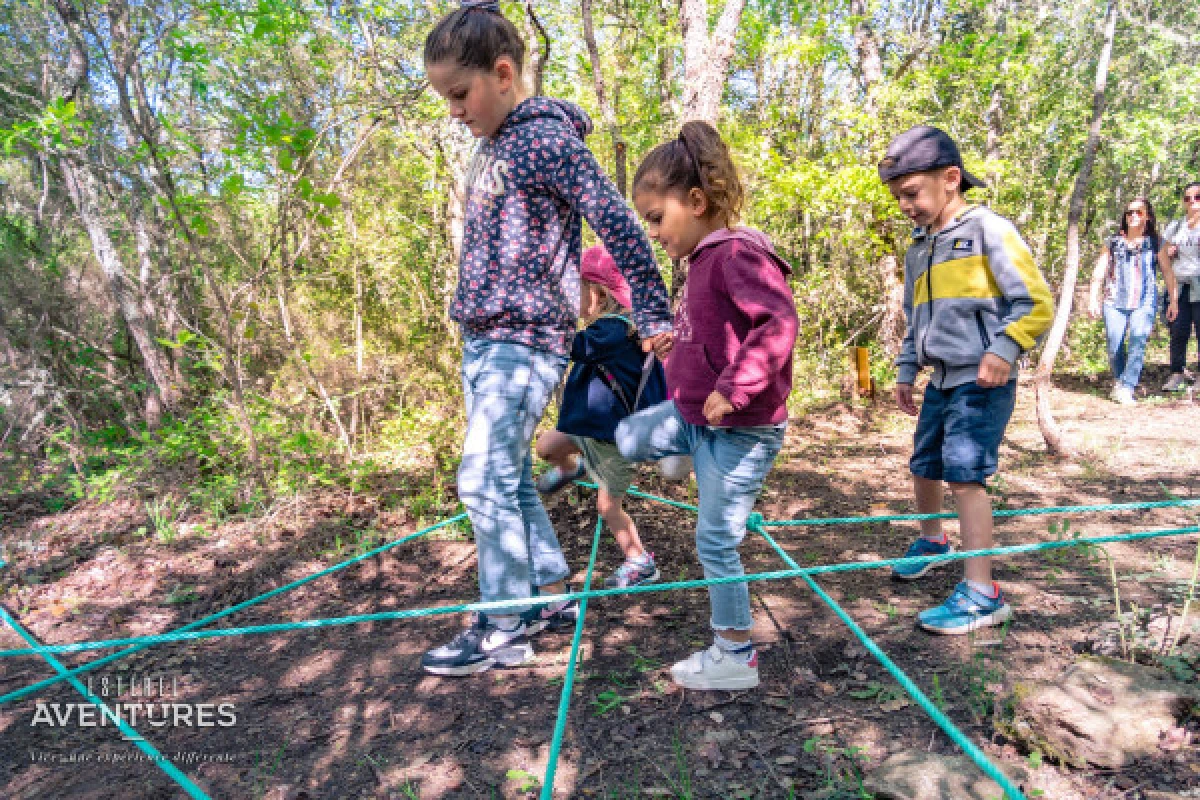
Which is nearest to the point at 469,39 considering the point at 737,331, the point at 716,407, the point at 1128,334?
the point at 737,331

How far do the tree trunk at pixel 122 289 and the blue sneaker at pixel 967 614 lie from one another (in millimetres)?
5448

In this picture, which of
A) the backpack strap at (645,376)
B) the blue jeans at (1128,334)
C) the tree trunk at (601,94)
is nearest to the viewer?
the backpack strap at (645,376)

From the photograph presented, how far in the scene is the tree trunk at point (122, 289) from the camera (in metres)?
5.26

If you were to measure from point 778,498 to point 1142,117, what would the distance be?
9.27m

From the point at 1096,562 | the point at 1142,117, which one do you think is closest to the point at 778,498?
the point at 1096,562

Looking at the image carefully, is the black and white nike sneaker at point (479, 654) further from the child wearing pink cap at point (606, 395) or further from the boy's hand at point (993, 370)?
the boy's hand at point (993, 370)

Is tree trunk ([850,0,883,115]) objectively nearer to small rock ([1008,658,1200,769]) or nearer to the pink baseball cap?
the pink baseball cap

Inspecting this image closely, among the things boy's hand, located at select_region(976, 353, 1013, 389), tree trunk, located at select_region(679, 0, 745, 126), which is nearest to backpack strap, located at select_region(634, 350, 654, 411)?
boy's hand, located at select_region(976, 353, 1013, 389)

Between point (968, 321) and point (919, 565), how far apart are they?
103 centimetres

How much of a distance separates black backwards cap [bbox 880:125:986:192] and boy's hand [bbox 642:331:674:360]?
0.96 m

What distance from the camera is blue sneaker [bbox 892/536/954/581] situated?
267 centimetres

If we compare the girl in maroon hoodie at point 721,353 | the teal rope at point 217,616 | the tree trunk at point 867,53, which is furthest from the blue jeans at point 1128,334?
the teal rope at point 217,616

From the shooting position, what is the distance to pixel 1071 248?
13.6ft

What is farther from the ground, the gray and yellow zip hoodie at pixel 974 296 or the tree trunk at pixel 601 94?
the tree trunk at pixel 601 94
